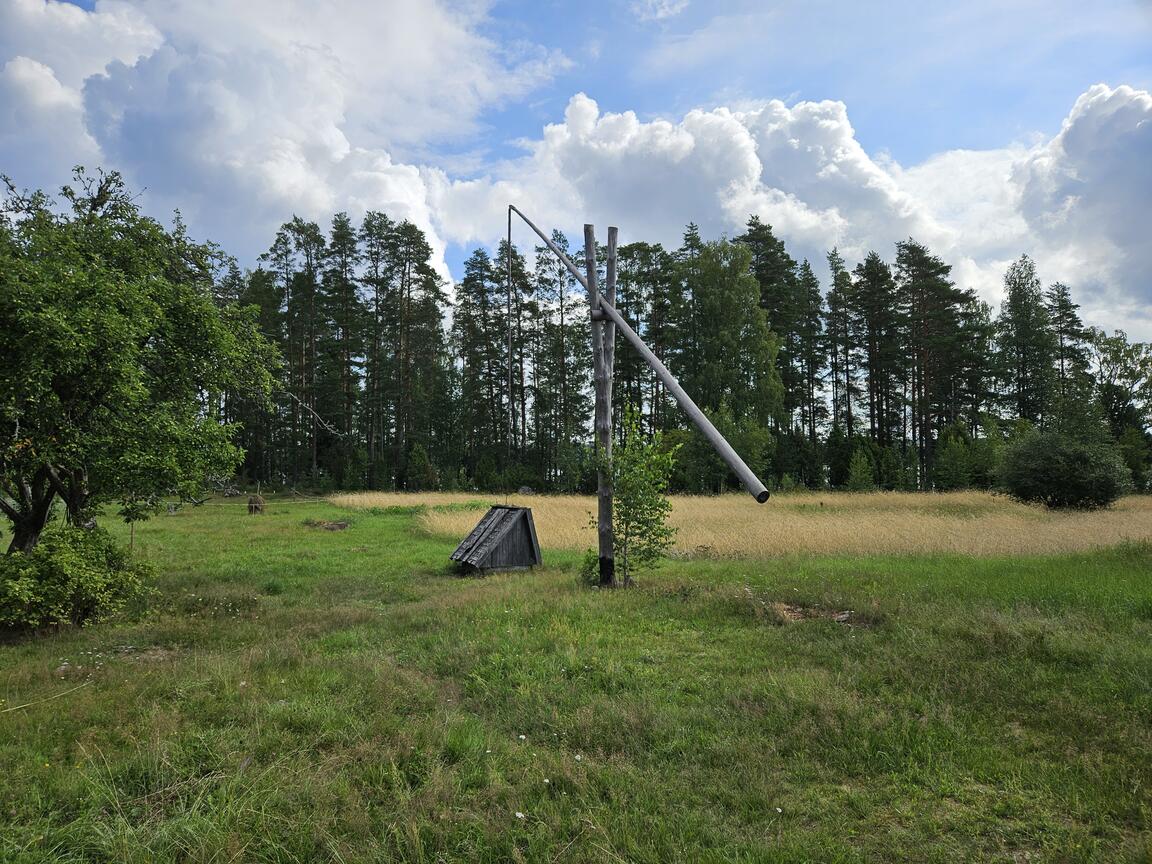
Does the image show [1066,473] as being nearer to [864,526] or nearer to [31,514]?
[864,526]

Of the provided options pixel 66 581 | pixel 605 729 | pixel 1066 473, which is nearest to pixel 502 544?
pixel 66 581

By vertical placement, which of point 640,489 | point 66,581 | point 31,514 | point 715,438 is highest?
point 715,438

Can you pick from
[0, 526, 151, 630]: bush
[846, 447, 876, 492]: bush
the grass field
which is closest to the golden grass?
the grass field

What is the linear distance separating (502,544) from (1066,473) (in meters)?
21.8

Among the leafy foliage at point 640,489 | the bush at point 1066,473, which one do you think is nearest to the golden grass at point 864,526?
the bush at point 1066,473

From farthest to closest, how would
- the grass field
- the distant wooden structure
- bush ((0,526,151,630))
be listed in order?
the distant wooden structure
bush ((0,526,151,630))
the grass field

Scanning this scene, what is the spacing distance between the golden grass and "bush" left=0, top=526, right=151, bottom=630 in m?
9.89

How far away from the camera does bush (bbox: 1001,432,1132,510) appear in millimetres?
21828

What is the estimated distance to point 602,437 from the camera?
10227 mm

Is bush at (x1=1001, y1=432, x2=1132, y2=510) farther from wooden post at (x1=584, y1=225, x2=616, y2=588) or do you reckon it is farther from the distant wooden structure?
wooden post at (x1=584, y1=225, x2=616, y2=588)

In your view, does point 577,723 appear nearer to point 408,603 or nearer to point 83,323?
point 408,603

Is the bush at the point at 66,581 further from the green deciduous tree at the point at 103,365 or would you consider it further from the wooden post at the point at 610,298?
the wooden post at the point at 610,298

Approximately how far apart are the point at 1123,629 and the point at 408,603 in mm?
→ 9081

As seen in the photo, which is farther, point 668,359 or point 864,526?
point 668,359
